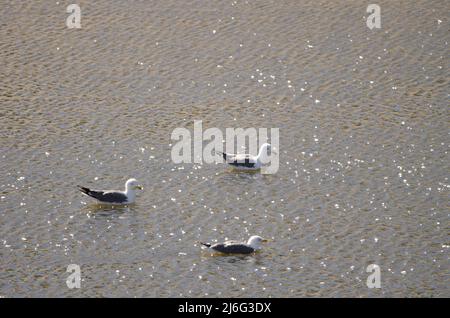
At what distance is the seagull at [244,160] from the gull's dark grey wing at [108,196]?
2880mm

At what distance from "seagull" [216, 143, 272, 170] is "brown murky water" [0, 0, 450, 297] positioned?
0.28 m

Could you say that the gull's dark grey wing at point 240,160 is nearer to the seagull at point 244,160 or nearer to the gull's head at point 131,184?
the seagull at point 244,160

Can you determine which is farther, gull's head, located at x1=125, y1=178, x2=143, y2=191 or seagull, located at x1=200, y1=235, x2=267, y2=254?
gull's head, located at x1=125, y1=178, x2=143, y2=191

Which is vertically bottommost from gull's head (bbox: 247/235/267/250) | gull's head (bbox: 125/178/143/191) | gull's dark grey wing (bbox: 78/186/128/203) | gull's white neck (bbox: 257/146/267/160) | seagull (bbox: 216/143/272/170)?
gull's head (bbox: 247/235/267/250)

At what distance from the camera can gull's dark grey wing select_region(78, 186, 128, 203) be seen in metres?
22.4

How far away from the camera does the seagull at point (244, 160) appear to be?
24.3 m

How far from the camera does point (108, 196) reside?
73.8ft

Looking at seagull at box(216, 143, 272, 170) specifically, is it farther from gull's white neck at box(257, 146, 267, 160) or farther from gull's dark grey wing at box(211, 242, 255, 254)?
gull's dark grey wing at box(211, 242, 255, 254)

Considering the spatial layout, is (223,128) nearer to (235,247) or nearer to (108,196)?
(108,196)

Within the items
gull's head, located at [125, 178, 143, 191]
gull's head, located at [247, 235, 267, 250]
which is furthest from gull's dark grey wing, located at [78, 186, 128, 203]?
gull's head, located at [247, 235, 267, 250]

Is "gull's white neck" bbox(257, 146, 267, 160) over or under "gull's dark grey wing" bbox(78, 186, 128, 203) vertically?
over

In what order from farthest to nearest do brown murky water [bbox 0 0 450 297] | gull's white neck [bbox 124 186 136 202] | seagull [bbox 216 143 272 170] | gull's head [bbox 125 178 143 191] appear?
seagull [bbox 216 143 272 170]
gull's head [bbox 125 178 143 191]
gull's white neck [bbox 124 186 136 202]
brown murky water [bbox 0 0 450 297]

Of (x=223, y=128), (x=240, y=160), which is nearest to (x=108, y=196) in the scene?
(x=240, y=160)
